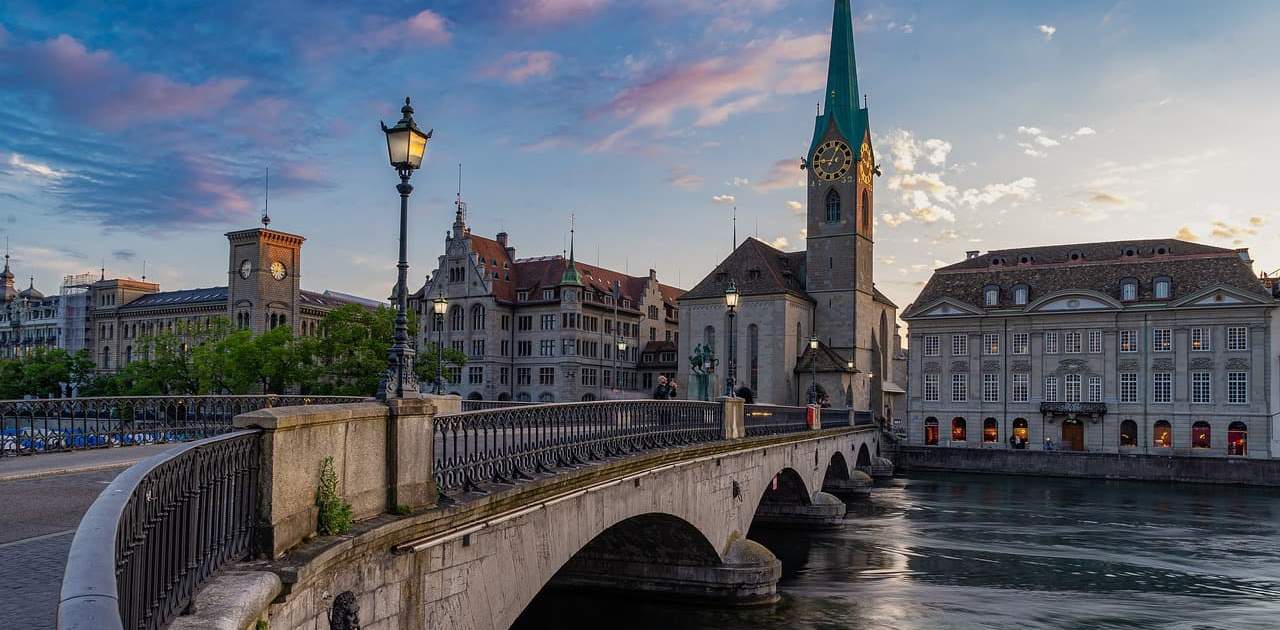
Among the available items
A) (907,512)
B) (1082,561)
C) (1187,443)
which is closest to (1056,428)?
(1187,443)

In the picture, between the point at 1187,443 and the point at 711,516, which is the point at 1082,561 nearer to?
the point at 711,516

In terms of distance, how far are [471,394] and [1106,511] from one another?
179 feet

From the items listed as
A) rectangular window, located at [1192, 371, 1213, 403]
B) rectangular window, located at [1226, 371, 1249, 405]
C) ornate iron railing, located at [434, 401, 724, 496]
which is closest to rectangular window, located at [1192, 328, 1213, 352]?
rectangular window, located at [1192, 371, 1213, 403]

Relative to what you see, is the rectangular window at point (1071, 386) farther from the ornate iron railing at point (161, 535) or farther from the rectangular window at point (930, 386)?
the ornate iron railing at point (161, 535)

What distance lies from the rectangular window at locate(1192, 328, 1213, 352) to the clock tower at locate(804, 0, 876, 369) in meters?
23.9

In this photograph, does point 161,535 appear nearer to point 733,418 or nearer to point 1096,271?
point 733,418

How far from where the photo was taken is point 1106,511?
4525 centimetres

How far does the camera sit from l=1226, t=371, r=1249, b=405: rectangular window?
61.0 metres

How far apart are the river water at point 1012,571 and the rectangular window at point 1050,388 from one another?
690 inches

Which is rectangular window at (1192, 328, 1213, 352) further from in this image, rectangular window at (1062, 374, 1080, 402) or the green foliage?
the green foliage

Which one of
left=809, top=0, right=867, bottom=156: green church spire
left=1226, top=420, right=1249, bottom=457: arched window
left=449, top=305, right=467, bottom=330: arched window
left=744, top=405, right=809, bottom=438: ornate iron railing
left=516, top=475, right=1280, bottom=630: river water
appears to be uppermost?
left=809, top=0, right=867, bottom=156: green church spire

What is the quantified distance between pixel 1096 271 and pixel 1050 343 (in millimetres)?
6206

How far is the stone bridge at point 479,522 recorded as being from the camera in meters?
7.61

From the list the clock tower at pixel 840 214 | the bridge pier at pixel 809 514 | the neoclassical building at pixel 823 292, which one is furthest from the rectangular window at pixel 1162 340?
the bridge pier at pixel 809 514
